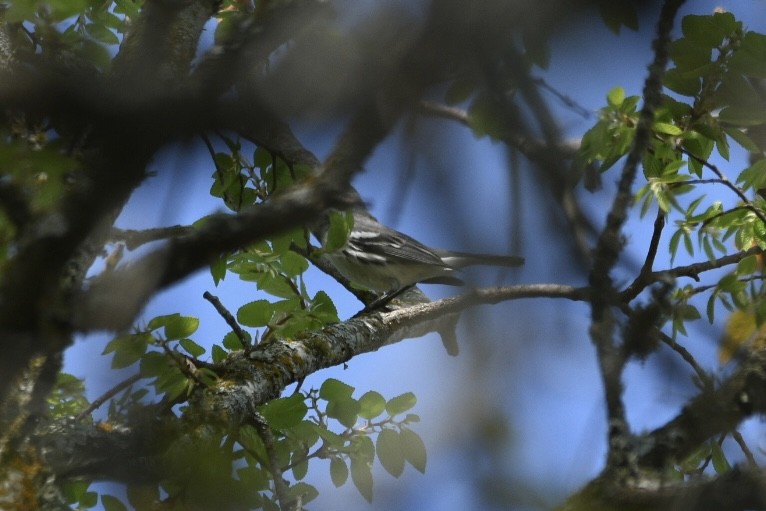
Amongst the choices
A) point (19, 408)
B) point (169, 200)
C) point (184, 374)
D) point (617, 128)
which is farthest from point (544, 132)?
point (184, 374)

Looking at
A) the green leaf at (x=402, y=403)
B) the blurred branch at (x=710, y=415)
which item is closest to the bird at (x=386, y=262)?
the green leaf at (x=402, y=403)

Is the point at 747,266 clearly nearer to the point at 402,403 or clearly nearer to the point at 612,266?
the point at 402,403

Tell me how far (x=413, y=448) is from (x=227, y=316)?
107 centimetres

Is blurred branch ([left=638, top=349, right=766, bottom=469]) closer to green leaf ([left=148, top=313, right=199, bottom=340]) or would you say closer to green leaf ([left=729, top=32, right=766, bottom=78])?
green leaf ([left=729, top=32, right=766, bottom=78])

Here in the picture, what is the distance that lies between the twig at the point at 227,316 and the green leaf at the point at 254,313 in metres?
0.03

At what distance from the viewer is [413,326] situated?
4496 mm

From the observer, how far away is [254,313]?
11.7 feet

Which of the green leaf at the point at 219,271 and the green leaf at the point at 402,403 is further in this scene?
the green leaf at the point at 219,271

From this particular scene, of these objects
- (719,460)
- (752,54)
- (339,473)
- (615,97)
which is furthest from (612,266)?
(339,473)

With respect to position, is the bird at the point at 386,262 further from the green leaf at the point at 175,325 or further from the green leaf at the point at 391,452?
the green leaf at the point at 175,325

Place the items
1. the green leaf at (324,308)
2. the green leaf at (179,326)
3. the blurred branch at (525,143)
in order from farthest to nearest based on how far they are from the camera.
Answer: the green leaf at (324,308), the green leaf at (179,326), the blurred branch at (525,143)

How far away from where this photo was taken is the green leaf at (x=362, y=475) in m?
3.05

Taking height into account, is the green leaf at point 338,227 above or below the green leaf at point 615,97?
below

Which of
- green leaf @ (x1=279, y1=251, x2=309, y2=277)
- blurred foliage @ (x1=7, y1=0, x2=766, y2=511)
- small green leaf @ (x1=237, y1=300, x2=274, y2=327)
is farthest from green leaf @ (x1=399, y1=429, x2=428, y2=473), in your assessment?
green leaf @ (x1=279, y1=251, x2=309, y2=277)
